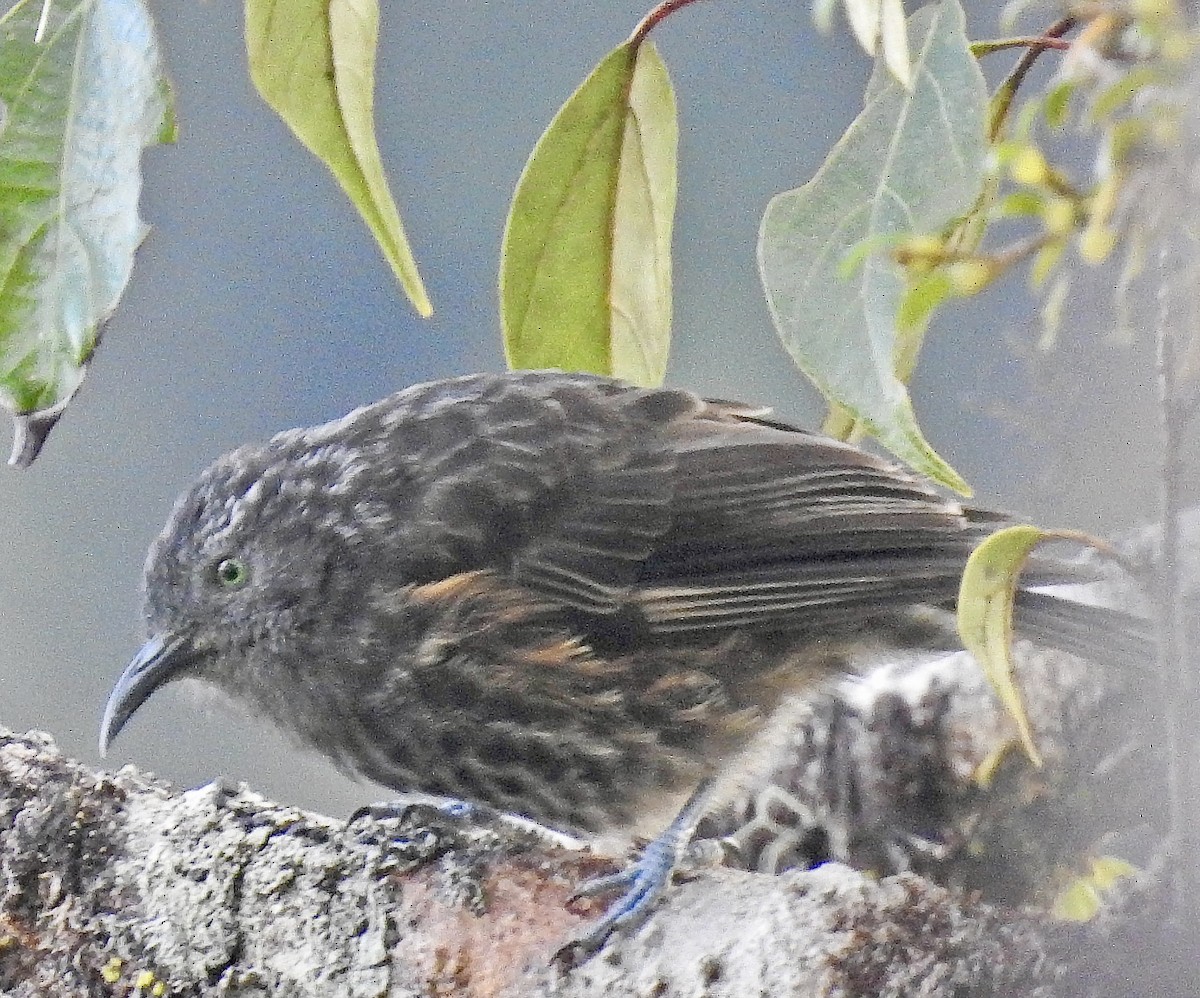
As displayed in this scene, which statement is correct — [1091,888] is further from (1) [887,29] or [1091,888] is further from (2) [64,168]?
(2) [64,168]

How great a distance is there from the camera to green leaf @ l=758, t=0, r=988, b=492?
2.41ft

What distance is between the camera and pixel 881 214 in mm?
746

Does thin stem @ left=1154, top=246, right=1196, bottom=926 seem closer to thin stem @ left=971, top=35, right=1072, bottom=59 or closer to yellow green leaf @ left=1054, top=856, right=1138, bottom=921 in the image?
yellow green leaf @ left=1054, top=856, right=1138, bottom=921

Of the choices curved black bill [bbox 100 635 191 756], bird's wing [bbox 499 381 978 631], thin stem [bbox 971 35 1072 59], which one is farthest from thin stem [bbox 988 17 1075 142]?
curved black bill [bbox 100 635 191 756]

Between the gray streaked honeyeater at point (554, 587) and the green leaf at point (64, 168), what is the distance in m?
0.17

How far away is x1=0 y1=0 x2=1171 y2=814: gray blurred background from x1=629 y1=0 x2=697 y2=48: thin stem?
0.04 meters

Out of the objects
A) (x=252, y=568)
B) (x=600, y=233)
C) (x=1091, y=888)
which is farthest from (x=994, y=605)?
(x=252, y=568)

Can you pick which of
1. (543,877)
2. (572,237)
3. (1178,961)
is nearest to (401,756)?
(543,877)

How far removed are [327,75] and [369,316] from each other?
0.79 feet

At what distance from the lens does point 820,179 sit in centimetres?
79

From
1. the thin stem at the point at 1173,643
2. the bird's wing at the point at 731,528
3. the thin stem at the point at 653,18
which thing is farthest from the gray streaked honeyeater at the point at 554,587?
the thin stem at the point at 653,18

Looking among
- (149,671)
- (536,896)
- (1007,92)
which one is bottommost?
(536,896)

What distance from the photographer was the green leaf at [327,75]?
90cm

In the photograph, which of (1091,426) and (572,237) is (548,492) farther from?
(1091,426)
